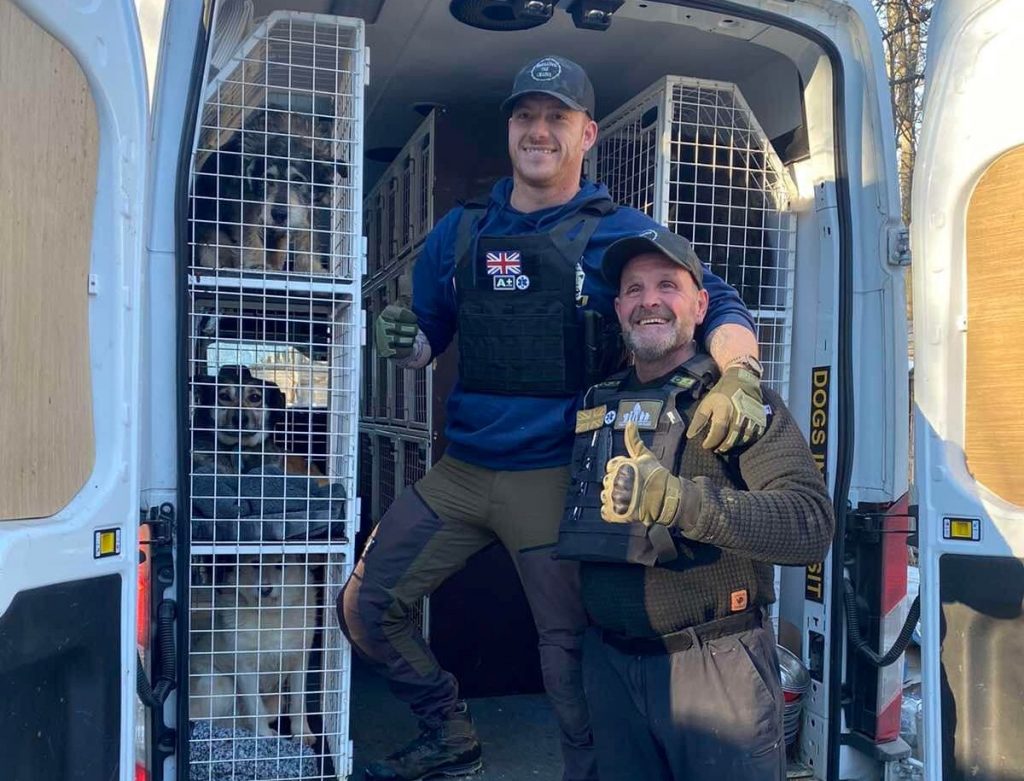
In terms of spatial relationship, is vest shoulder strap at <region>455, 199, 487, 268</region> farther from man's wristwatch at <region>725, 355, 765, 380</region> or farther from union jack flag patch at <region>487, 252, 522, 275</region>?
man's wristwatch at <region>725, 355, 765, 380</region>

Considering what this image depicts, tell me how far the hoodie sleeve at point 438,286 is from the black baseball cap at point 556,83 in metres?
0.44

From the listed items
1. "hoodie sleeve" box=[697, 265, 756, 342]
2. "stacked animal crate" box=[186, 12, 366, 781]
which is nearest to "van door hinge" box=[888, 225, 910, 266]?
"hoodie sleeve" box=[697, 265, 756, 342]

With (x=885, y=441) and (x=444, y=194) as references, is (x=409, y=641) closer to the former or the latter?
(x=885, y=441)

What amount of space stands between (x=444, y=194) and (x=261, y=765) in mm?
2333

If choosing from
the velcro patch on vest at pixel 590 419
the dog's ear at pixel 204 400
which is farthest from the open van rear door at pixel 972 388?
the dog's ear at pixel 204 400

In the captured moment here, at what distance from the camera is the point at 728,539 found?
1.84m

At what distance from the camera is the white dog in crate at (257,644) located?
8.95 feet

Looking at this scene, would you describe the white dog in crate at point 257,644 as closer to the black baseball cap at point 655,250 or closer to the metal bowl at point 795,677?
the black baseball cap at point 655,250

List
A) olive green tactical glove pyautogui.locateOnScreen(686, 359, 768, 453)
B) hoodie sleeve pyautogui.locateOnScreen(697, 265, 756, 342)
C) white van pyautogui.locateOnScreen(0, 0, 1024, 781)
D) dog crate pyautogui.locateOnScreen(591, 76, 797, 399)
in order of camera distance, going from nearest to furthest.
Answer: white van pyautogui.locateOnScreen(0, 0, 1024, 781)
olive green tactical glove pyautogui.locateOnScreen(686, 359, 768, 453)
hoodie sleeve pyautogui.locateOnScreen(697, 265, 756, 342)
dog crate pyautogui.locateOnScreen(591, 76, 797, 399)

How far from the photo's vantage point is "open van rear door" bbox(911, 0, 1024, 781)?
1820 millimetres

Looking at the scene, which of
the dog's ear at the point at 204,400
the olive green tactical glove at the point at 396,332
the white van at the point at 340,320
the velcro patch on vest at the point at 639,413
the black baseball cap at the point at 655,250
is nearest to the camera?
the white van at the point at 340,320

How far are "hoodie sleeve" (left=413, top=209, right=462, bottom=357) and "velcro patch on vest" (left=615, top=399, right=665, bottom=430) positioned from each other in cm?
84

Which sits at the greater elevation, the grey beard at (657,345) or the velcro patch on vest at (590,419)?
the grey beard at (657,345)

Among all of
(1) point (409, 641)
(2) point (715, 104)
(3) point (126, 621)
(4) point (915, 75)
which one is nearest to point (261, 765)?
(1) point (409, 641)
